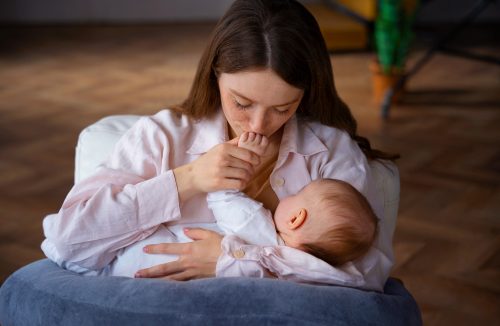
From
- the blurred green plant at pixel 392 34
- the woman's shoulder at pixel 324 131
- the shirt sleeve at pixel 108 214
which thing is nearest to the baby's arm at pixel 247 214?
the shirt sleeve at pixel 108 214

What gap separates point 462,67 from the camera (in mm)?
5578

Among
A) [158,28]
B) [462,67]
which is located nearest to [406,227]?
Answer: [462,67]

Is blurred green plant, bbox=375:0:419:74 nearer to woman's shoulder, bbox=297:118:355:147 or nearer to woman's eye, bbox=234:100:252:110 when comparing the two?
woman's shoulder, bbox=297:118:355:147

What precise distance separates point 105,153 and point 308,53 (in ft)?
1.86

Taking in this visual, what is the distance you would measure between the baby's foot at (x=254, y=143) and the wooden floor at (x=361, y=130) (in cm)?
119

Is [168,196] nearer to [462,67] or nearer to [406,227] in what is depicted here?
[406,227]

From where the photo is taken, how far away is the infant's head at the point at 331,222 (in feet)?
4.85

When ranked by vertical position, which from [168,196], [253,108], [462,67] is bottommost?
[462,67]

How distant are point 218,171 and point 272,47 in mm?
281

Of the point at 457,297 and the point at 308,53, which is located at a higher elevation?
the point at 308,53

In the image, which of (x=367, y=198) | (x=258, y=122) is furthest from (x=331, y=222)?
A: (x=258, y=122)

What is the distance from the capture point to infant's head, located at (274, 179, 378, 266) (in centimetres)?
148

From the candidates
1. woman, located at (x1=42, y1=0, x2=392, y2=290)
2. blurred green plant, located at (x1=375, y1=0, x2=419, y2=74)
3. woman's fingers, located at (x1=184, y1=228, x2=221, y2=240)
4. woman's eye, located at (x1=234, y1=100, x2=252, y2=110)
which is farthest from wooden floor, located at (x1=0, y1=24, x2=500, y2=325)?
woman's eye, located at (x1=234, y1=100, x2=252, y2=110)

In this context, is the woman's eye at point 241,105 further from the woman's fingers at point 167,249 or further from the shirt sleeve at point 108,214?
the woman's fingers at point 167,249
